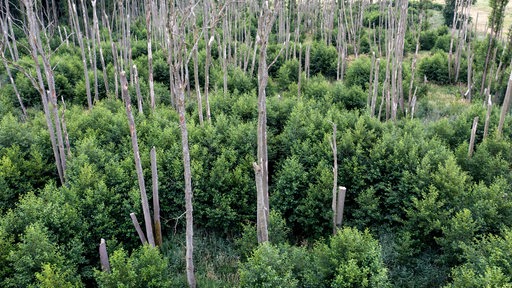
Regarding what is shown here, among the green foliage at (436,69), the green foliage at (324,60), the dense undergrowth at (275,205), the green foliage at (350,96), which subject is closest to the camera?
the dense undergrowth at (275,205)

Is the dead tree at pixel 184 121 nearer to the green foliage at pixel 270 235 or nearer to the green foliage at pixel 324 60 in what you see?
the green foliage at pixel 270 235

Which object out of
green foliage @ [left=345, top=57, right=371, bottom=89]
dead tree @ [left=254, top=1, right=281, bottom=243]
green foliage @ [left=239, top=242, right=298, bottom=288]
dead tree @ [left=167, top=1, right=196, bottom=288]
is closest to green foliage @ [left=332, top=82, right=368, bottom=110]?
green foliage @ [left=345, top=57, right=371, bottom=89]

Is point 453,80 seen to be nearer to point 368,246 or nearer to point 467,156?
point 467,156

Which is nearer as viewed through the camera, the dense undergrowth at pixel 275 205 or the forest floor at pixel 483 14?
the dense undergrowth at pixel 275 205

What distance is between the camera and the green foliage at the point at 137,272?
5121 mm

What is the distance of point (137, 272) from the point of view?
5.38 metres

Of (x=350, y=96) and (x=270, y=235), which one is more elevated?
(x=350, y=96)

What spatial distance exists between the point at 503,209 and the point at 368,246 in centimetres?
294

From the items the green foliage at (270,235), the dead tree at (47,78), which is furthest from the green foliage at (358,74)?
the dead tree at (47,78)

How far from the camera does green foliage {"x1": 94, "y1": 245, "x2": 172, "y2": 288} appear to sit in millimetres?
5121

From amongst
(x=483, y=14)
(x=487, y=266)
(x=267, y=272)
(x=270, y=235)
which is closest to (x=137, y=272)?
(x=267, y=272)

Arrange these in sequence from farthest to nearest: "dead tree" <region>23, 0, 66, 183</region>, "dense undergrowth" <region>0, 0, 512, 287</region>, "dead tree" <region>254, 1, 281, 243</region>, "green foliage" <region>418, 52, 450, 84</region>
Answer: "green foliage" <region>418, 52, 450, 84</region> < "dead tree" <region>23, 0, 66, 183</region> < "dense undergrowth" <region>0, 0, 512, 287</region> < "dead tree" <region>254, 1, 281, 243</region>

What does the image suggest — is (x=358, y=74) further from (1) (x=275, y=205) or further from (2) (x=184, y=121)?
(2) (x=184, y=121)

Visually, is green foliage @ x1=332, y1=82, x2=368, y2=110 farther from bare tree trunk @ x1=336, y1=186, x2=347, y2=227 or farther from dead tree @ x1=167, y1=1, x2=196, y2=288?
dead tree @ x1=167, y1=1, x2=196, y2=288
